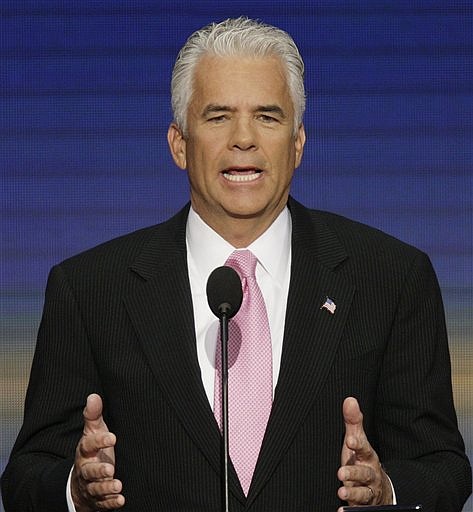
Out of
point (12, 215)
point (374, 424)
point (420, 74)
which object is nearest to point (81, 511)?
point (374, 424)

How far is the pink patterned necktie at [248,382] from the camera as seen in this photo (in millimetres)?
2754

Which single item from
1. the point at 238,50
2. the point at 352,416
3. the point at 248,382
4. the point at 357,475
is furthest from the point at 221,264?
the point at 357,475

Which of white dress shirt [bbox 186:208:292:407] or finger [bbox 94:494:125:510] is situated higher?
white dress shirt [bbox 186:208:292:407]

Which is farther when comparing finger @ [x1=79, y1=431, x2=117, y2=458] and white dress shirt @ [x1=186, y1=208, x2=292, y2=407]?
white dress shirt @ [x1=186, y1=208, x2=292, y2=407]

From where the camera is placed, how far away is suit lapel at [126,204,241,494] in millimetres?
2736

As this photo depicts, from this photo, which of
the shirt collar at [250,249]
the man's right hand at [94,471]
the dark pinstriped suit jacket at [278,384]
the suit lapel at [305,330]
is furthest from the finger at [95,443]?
the shirt collar at [250,249]

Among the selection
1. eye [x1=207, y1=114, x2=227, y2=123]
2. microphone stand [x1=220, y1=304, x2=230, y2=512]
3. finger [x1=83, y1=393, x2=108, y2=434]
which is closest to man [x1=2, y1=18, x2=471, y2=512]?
eye [x1=207, y1=114, x2=227, y2=123]

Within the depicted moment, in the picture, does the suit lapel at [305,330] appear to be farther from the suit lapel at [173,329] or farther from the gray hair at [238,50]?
the gray hair at [238,50]

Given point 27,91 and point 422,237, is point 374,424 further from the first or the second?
point 27,91

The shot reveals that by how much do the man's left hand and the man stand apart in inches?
5.2

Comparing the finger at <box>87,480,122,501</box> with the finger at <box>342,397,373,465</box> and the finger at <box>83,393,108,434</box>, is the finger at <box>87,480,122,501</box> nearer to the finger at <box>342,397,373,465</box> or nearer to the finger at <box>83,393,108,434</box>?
the finger at <box>83,393,108,434</box>

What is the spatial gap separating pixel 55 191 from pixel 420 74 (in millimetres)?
1061

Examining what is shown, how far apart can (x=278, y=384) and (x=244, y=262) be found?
29cm

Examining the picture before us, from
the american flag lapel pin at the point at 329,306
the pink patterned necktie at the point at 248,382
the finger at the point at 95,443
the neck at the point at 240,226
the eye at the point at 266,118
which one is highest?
the eye at the point at 266,118
